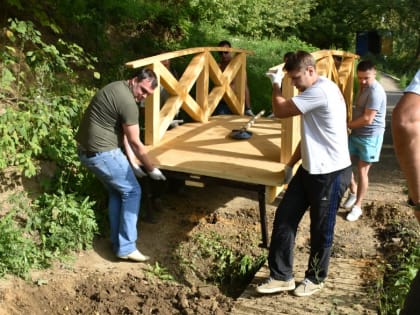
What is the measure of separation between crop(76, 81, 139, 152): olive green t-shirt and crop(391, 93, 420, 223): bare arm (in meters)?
2.61

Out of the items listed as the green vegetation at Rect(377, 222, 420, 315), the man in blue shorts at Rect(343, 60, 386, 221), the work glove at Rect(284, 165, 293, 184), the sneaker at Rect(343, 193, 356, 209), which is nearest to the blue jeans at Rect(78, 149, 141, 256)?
the work glove at Rect(284, 165, 293, 184)

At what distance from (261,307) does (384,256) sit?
1.67 metres

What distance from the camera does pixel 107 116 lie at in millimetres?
4566

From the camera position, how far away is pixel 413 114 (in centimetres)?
232

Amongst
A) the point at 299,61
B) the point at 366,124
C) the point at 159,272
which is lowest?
the point at 159,272

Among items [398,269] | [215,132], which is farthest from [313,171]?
[215,132]

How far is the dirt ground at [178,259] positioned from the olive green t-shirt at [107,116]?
1072mm

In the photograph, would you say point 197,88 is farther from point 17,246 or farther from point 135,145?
point 17,246

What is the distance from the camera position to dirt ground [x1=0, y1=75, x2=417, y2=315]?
429 centimetres

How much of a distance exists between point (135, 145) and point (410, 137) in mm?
2786

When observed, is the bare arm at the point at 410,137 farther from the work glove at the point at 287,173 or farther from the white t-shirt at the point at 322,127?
the work glove at the point at 287,173

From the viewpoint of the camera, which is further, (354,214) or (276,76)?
(354,214)

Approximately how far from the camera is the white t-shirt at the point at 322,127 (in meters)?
3.88

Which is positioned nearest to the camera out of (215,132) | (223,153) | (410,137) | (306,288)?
(410,137)
